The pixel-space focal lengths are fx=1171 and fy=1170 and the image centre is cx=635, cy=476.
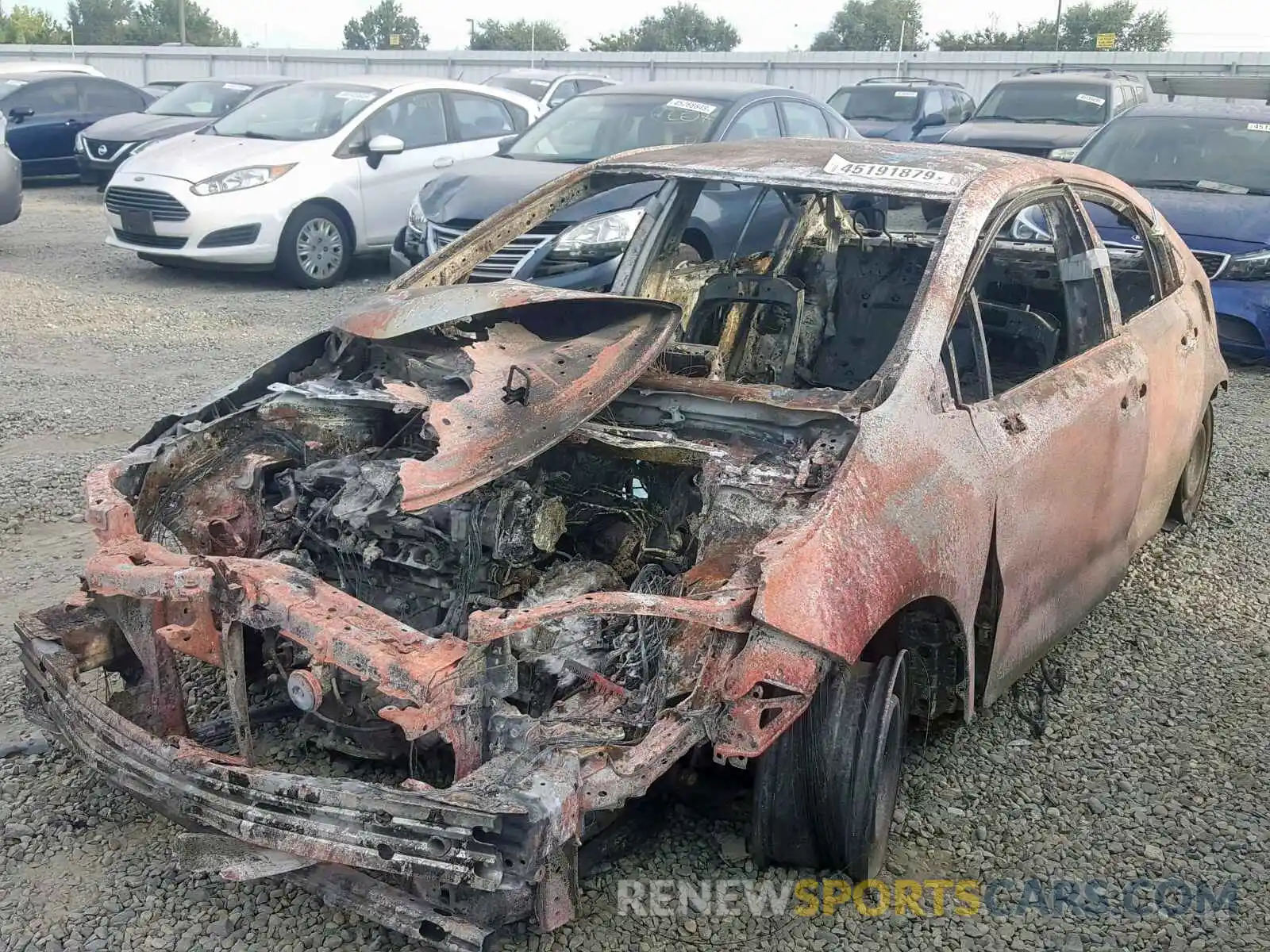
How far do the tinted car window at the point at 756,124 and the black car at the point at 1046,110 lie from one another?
4.56 meters

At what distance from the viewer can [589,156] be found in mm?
8688

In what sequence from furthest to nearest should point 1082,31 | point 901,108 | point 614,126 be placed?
point 1082,31 → point 901,108 → point 614,126

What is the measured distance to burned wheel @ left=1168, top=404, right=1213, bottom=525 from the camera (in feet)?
17.0

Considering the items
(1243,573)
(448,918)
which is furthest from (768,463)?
(1243,573)

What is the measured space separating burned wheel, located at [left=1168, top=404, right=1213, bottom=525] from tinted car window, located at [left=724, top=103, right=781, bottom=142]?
4079mm

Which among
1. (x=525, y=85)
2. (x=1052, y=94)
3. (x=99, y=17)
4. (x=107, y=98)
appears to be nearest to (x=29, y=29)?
(x=99, y=17)

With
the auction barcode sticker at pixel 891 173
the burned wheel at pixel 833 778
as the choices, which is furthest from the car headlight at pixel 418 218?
the burned wheel at pixel 833 778

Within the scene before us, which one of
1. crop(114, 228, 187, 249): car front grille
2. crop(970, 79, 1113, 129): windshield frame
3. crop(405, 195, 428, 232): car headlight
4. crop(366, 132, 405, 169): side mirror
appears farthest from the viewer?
crop(970, 79, 1113, 129): windshield frame

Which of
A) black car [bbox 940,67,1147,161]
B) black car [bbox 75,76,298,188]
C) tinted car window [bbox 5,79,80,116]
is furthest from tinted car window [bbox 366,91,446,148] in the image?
tinted car window [bbox 5,79,80,116]

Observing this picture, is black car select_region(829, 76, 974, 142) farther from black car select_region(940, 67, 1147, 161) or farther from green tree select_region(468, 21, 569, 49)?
green tree select_region(468, 21, 569, 49)

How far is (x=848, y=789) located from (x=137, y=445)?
2.41 metres

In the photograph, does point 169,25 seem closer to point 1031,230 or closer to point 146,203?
point 146,203

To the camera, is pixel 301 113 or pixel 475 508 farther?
pixel 301 113

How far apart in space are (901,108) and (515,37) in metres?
45.4
